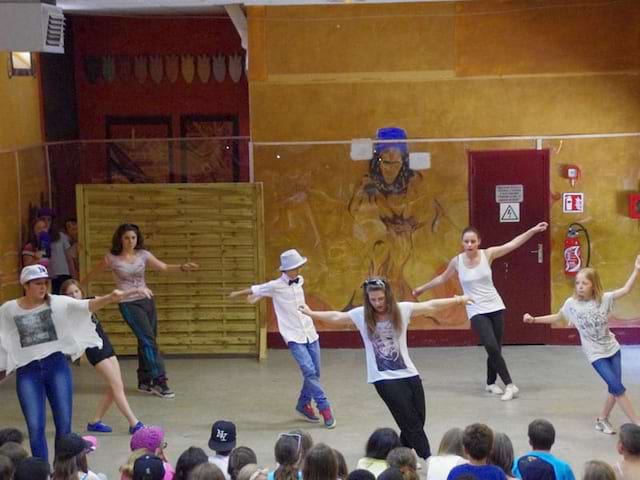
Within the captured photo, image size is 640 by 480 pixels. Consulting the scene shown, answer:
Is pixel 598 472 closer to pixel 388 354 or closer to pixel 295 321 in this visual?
pixel 388 354

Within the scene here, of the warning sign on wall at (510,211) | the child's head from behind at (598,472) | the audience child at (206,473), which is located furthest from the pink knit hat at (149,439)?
the warning sign on wall at (510,211)

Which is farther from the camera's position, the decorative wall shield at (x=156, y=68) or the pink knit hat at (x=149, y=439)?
the decorative wall shield at (x=156, y=68)

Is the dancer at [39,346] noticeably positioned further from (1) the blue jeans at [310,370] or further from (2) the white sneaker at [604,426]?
(2) the white sneaker at [604,426]

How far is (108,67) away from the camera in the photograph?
16.9 metres

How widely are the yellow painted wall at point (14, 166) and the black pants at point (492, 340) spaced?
5.03 meters

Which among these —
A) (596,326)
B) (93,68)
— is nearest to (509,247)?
(596,326)

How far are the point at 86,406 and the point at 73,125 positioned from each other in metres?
6.77

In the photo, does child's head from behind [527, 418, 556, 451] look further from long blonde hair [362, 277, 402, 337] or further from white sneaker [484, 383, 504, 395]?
white sneaker [484, 383, 504, 395]

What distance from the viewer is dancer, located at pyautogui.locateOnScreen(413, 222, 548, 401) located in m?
Answer: 10.8

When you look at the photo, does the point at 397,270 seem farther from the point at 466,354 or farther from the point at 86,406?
the point at 86,406

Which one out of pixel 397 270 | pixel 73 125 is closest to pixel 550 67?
pixel 397 270

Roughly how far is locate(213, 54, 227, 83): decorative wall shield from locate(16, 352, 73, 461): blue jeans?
30.3ft

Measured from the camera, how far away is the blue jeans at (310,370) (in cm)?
988

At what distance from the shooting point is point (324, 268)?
515 inches
